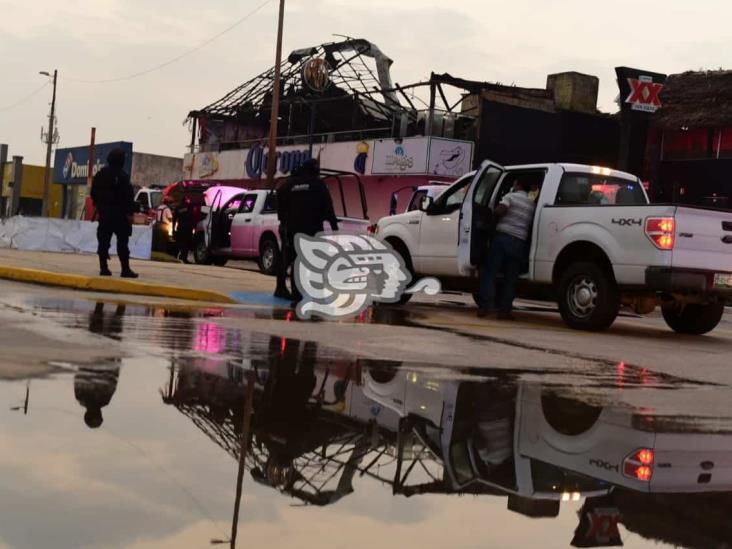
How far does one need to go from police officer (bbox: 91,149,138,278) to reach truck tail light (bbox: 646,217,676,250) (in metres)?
6.63

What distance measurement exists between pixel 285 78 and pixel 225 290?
30915 millimetres

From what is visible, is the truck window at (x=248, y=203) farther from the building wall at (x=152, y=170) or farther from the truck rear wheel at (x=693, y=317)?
the building wall at (x=152, y=170)

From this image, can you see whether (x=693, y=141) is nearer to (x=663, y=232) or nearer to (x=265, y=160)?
(x=265, y=160)

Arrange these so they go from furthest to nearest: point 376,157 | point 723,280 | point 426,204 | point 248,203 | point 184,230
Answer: point 376,157 < point 184,230 < point 248,203 < point 426,204 < point 723,280

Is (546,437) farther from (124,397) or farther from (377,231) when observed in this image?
(377,231)

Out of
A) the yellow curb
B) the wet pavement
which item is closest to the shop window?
the yellow curb

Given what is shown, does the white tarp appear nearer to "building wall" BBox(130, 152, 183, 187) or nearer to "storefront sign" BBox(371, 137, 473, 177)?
"storefront sign" BBox(371, 137, 473, 177)

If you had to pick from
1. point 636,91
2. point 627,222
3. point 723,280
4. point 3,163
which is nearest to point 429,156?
point 636,91

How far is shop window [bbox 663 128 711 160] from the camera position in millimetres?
32125

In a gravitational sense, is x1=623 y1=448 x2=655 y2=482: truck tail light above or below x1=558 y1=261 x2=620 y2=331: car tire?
below

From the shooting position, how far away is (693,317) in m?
12.2

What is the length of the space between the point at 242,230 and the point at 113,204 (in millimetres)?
8715

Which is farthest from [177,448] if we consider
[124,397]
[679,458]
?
[679,458]

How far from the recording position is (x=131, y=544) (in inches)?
116
